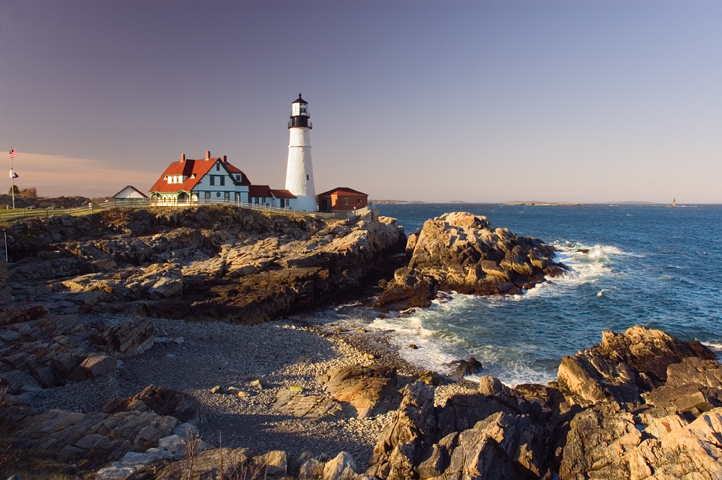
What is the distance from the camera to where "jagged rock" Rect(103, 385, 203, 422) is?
13.1 m

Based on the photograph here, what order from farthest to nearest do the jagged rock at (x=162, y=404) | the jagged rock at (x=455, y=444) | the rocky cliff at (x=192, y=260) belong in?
the rocky cliff at (x=192, y=260)
the jagged rock at (x=162, y=404)
the jagged rock at (x=455, y=444)

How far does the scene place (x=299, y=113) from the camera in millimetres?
52656

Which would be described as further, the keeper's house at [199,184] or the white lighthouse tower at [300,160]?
the white lighthouse tower at [300,160]

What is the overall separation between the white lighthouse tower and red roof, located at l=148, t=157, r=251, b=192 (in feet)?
21.5

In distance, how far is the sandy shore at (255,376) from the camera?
13.5 metres

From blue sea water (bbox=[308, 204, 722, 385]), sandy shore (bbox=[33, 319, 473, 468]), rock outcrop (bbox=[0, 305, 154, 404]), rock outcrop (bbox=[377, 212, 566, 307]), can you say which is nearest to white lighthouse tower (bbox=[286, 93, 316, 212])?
rock outcrop (bbox=[377, 212, 566, 307])

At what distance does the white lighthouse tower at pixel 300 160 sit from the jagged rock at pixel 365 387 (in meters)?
38.2

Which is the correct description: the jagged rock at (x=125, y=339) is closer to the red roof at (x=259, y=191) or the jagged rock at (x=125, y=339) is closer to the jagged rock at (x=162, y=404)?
the jagged rock at (x=162, y=404)

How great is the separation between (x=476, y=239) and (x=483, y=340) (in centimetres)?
1838

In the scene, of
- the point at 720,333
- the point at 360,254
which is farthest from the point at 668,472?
the point at 360,254

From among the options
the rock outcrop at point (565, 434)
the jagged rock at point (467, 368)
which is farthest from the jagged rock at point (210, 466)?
the jagged rock at point (467, 368)

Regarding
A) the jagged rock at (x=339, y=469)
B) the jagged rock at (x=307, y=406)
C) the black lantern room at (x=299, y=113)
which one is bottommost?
the jagged rock at (x=307, y=406)

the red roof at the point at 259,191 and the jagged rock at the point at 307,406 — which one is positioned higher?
the red roof at the point at 259,191

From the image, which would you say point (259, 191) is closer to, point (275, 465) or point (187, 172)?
point (187, 172)
